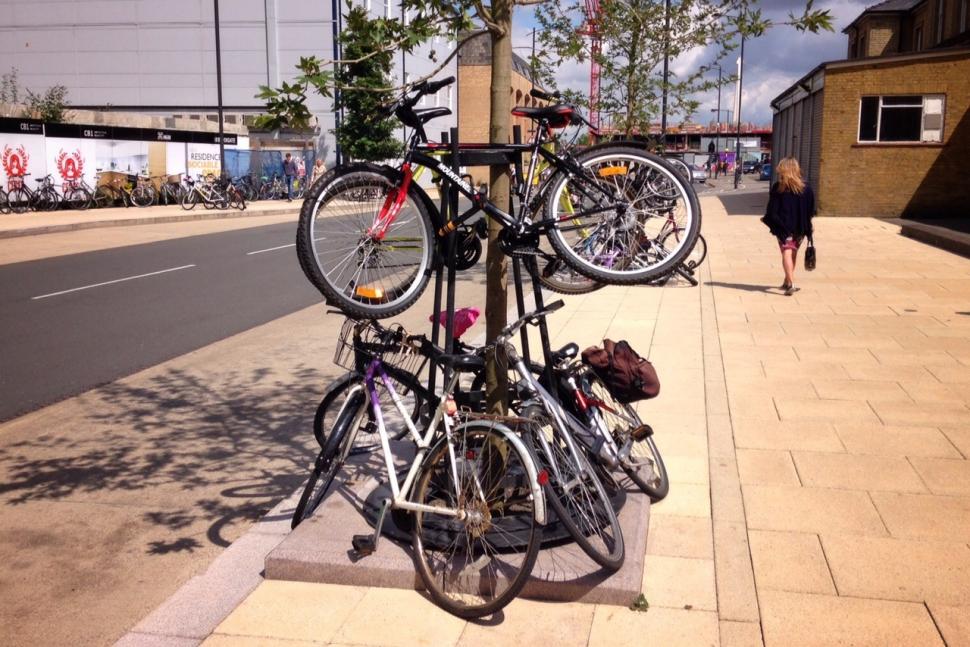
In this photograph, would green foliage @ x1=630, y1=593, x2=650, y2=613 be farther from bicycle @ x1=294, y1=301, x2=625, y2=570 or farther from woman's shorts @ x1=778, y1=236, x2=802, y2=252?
woman's shorts @ x1=778, y1=236, x2=802, y2=252

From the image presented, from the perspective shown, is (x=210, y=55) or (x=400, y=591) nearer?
(x=400, y=591)

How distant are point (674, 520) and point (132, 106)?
59687mm

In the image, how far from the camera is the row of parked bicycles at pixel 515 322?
159 inches

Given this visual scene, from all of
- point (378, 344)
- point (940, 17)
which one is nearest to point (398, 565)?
point (378, 344)

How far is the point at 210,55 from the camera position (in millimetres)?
56781

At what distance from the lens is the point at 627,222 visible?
13.3 feet

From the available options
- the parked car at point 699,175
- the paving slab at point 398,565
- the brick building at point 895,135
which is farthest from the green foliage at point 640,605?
the parked car at point 699,175

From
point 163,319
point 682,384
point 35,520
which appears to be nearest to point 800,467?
point 682,384

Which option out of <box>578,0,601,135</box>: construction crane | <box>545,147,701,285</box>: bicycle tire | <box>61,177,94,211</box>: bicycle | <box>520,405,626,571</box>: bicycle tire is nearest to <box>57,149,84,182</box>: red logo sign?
<box>61,177,94,211</box>: bicycle

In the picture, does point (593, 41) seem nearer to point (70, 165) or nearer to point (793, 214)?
point (793, 214)

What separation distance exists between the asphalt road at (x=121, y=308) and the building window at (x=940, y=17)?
35.5 metres

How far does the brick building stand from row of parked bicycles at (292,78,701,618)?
25546 millimetres

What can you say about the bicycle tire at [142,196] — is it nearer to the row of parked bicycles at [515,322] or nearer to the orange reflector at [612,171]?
the row of parked bicycles at [515,322]

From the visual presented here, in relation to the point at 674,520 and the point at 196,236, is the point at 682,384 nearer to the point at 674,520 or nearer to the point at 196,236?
the point at 674,520
